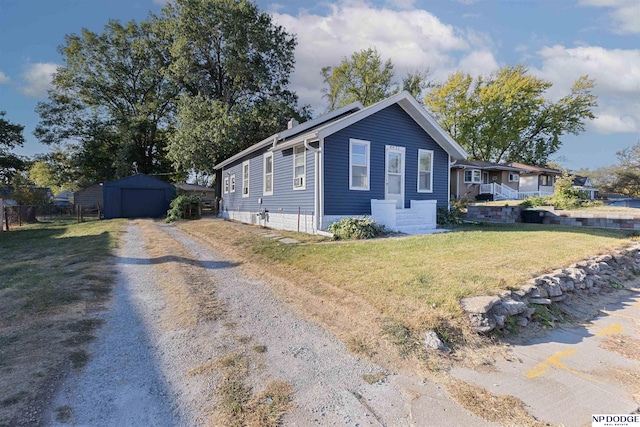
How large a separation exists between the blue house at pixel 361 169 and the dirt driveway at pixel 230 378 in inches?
249

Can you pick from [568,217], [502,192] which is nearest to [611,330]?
[568,217]

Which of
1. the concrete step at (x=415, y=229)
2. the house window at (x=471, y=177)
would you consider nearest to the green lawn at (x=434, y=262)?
the concrete step at (x=415, y=229)

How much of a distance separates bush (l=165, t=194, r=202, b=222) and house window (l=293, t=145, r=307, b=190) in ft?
31.5

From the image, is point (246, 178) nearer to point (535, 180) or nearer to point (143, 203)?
point (143, 203)

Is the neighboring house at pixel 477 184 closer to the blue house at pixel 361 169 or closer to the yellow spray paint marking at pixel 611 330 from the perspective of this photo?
the blue house at pixel 361 169

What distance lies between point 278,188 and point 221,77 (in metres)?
15.3

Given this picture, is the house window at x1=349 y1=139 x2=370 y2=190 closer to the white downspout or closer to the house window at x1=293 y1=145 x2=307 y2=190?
the white downspout

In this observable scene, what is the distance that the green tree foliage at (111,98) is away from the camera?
27.4m

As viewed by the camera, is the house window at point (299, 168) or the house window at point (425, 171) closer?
the house window at point (299, 168)

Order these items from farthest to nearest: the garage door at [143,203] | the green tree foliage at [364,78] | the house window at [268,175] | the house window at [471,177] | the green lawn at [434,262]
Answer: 1. the green tree foliage at [364,78]
2. the house window at [471,177]
3. the garage door at [143,203]
4. the house window at [268,175]
5. the green lawn at [434,262]

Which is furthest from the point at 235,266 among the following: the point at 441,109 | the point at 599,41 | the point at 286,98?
the point at 441,109

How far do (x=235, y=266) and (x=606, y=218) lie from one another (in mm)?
14130

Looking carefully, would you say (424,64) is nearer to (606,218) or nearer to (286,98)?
(286,98)

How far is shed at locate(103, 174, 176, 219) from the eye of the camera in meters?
20.6
